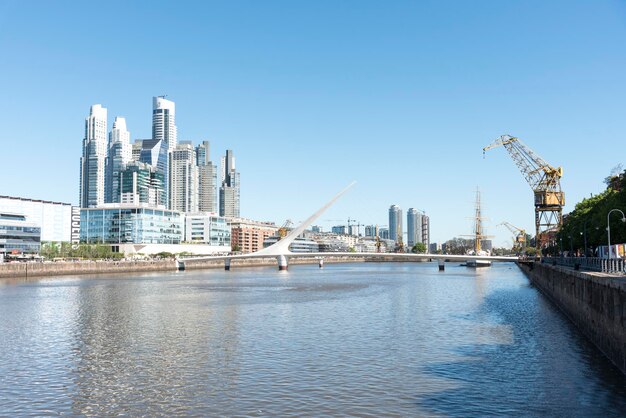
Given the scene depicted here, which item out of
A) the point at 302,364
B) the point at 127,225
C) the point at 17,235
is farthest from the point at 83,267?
the point at 302,364

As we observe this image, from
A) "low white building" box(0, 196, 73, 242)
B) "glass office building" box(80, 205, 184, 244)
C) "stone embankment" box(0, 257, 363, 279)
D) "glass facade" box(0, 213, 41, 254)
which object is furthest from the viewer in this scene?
"glass office building" box(80, 205, 184, 244)

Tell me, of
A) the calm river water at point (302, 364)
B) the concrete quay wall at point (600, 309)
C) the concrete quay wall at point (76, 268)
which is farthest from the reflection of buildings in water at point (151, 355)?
the concrete quay wall at point (76, 268)

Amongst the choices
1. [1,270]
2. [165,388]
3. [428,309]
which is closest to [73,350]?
[165,388]

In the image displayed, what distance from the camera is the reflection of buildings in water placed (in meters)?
17.4

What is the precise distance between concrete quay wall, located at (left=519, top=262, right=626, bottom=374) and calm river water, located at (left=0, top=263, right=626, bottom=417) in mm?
722

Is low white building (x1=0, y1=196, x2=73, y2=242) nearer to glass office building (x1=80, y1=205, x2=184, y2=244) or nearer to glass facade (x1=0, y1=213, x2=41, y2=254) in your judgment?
glass office building (x1=80, y1=205, x2=184, y2=244)

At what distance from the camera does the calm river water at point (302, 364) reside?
16391 millimetres

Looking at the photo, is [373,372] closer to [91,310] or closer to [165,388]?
[165,388]

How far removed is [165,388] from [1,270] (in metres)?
80.3

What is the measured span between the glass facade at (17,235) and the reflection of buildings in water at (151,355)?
95.5 m

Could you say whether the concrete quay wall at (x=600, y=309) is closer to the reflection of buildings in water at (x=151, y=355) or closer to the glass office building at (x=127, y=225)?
the reflection of buildings in water at (x=151, y=355)

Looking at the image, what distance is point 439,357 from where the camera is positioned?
22859 millimetres

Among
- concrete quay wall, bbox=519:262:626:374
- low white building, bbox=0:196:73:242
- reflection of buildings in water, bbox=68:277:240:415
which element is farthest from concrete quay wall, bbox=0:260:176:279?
concrete quay wall, bbox=519:262:626:374

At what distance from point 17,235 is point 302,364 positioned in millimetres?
124740
